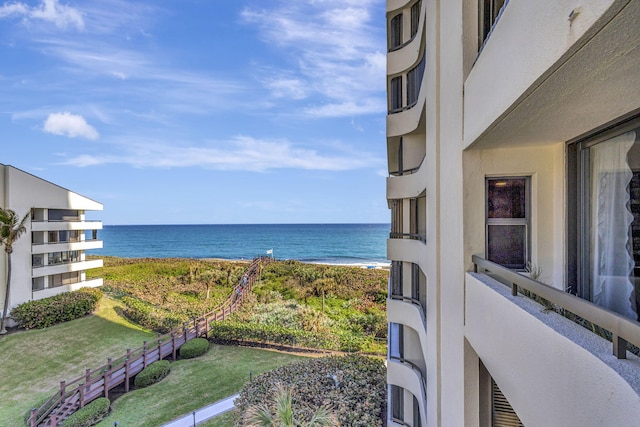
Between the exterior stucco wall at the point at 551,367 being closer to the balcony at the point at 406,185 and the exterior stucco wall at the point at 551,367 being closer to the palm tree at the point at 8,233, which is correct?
the balcony at the point at 406,185

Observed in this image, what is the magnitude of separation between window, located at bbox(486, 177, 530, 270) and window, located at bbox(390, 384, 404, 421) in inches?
255

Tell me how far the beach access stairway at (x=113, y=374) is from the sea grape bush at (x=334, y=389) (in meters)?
6.03

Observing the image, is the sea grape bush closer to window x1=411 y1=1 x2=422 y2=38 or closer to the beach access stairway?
the beach access stairway

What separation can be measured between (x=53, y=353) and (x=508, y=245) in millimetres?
20610

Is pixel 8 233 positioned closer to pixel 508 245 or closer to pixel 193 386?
pixel 193 386

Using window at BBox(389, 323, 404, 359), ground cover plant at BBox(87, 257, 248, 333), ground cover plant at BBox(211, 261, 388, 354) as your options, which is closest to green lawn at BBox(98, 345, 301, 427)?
ground cover plant at BBox(211, 261, 388, 354)

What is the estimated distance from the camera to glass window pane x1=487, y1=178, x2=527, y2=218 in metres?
3.71

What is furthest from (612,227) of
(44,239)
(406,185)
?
(44,239)

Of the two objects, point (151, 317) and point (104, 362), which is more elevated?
point (151, 317)

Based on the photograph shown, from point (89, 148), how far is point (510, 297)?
203ft

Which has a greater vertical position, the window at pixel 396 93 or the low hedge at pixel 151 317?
the window at pixel 396 93

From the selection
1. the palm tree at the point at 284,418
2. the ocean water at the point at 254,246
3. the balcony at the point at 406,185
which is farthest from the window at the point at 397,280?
Result: the ocean water at the point at 254,246

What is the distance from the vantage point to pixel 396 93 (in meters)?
9.08

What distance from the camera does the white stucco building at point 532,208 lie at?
1581mm
